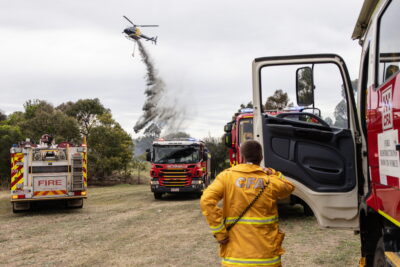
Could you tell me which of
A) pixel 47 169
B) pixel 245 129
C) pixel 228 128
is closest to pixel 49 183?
pixel 47 169

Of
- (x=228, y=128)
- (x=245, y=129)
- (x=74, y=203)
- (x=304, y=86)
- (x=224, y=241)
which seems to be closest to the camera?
(x=224, y=241)

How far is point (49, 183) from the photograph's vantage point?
13.0 meters

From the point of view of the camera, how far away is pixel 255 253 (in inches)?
135

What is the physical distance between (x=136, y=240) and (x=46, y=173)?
18.2 feet

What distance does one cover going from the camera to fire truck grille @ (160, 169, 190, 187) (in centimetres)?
1694

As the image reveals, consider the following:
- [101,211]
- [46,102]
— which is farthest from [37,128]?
[101,211]

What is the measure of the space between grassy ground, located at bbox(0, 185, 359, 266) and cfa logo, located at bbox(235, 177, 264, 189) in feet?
11.5

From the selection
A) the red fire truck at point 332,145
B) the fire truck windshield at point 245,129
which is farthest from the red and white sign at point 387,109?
the fire truck windshield at point 245,129

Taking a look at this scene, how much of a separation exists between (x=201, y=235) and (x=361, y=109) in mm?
5521

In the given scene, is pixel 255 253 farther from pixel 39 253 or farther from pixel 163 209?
pixel 163 209

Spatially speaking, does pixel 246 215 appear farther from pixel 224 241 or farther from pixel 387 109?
pixel 387 109

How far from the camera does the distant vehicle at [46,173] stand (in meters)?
12.8

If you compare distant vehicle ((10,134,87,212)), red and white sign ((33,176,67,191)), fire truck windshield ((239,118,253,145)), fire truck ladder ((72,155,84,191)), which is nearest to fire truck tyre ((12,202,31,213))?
distant vehicle ((10,134,87,212))

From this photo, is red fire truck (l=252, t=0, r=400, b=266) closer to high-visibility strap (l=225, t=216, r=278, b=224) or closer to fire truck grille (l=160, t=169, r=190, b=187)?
high-visibility strap (l=225, t=216, r=278, b=224)
